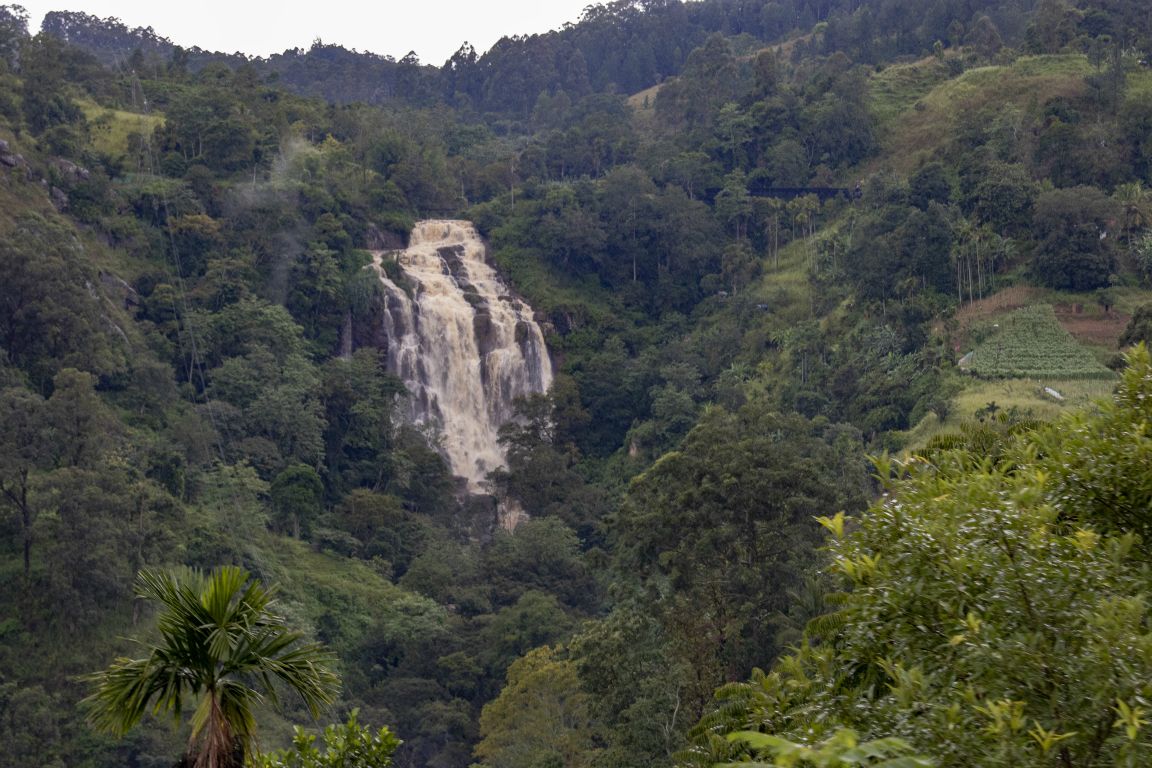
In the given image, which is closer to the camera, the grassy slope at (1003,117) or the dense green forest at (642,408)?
the dense green forest at (642,408)

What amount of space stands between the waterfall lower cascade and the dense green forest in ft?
3.27

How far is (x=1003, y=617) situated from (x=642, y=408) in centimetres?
3800

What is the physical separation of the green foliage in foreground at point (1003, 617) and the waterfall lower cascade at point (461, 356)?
35577 millimetres

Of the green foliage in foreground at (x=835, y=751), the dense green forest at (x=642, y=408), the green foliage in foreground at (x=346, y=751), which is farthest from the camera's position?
the green foliage in foreground at (x=346, y=751)

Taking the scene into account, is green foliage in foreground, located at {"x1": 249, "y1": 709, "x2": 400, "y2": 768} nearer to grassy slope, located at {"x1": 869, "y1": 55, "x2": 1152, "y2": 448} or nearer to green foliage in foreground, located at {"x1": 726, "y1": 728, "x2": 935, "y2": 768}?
green foliage in foreground, located at {"x1": 726, "y1": 728, "x2": 935, "y2": 768}

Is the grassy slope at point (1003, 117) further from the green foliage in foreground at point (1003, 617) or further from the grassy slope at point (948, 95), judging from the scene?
the green foliage in foreground at point (1003, 617)

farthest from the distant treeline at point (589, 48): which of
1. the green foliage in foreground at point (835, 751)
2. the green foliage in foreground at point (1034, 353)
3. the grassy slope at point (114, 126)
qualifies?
the green foliage in foreground at point (835, 751)

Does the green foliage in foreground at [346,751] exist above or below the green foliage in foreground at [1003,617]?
below

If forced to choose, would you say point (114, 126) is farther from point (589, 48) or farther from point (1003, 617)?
point (1003, 617)

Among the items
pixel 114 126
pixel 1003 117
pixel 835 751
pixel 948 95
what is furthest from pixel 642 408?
pixel 835 751

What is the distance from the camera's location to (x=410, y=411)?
138 ft

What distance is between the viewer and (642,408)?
143 ft

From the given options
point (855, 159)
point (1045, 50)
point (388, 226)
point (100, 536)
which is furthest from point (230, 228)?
point (1045, 50)

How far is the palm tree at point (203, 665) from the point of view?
7551 mm
